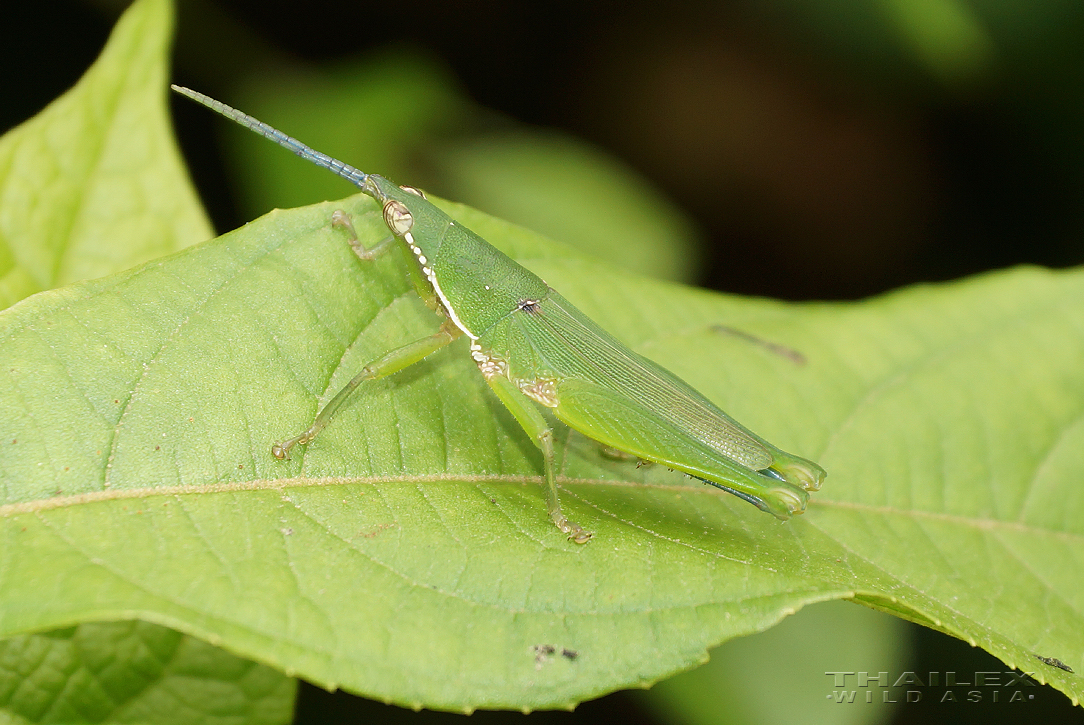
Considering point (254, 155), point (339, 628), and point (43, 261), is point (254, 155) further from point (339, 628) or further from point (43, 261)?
point (339, 628)

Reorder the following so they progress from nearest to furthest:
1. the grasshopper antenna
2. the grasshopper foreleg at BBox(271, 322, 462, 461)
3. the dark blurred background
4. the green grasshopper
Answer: the grasshopper foreleg at BBox(271, 322, 462, 461) < the green grasshopper < the grasshopper antenna < the dark blurred background

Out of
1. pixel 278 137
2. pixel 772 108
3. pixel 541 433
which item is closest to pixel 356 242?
pixel 278 137

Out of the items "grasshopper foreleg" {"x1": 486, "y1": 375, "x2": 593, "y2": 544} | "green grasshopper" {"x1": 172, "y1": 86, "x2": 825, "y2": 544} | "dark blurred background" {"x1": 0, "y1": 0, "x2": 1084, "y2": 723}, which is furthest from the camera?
"dark blurred background" {"x1": 0, "y1": 0, "x2": 1084, "y2": 723}

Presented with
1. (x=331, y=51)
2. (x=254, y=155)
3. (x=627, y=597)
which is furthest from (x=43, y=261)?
(x=331, y=51)

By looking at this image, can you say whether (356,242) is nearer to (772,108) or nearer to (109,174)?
(109,174)

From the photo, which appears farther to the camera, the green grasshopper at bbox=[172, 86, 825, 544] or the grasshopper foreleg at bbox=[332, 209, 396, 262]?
the green grasshopper at bbox=[172, 86, 825, 544]

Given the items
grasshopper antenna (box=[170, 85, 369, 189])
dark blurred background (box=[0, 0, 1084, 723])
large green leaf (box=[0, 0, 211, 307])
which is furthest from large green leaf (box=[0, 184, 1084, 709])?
dark blurred background (box=[0, 0, 1084, 723])

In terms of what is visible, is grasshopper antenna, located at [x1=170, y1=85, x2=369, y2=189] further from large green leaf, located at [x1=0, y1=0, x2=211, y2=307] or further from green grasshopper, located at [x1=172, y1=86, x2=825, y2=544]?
large green leaf, located at [x1=0, y1=0, x2=211, y2=307]
